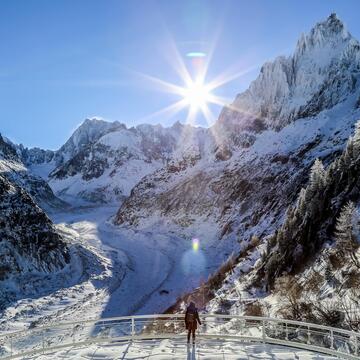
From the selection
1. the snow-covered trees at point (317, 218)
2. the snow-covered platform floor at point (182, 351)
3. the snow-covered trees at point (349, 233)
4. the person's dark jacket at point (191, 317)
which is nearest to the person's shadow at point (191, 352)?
the snow-covered platform floor at point (182, 351)

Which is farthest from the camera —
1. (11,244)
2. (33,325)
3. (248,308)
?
(11,244)

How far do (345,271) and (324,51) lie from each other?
109193 millimetres

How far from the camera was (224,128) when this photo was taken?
490 feet

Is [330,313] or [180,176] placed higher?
[180,176]

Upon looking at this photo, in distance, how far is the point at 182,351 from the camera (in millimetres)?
17250

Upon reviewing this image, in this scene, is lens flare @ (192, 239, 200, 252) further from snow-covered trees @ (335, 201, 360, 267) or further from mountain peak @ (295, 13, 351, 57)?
mountain peak @ (295, 13, 351, 57)

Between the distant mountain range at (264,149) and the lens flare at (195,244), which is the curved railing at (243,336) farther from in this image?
the lens flare at (195,244)

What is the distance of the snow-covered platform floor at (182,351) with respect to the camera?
16.5 meters

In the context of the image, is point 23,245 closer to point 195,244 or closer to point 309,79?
point 195,244

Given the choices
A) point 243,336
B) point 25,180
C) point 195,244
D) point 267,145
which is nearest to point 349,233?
point 243,336

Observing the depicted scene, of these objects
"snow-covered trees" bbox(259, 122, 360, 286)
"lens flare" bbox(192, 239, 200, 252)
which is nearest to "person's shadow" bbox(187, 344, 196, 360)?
"snow-covered trees" bbox(259, 122, 360, 286)

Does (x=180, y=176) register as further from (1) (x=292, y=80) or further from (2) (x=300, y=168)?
(2) (x=300, y=168)

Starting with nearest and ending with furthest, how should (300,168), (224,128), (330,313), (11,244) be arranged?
(330,313)
(11,244)
(300,168)
(224,128)

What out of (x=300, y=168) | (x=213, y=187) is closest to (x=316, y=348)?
(x=300, y=168)
